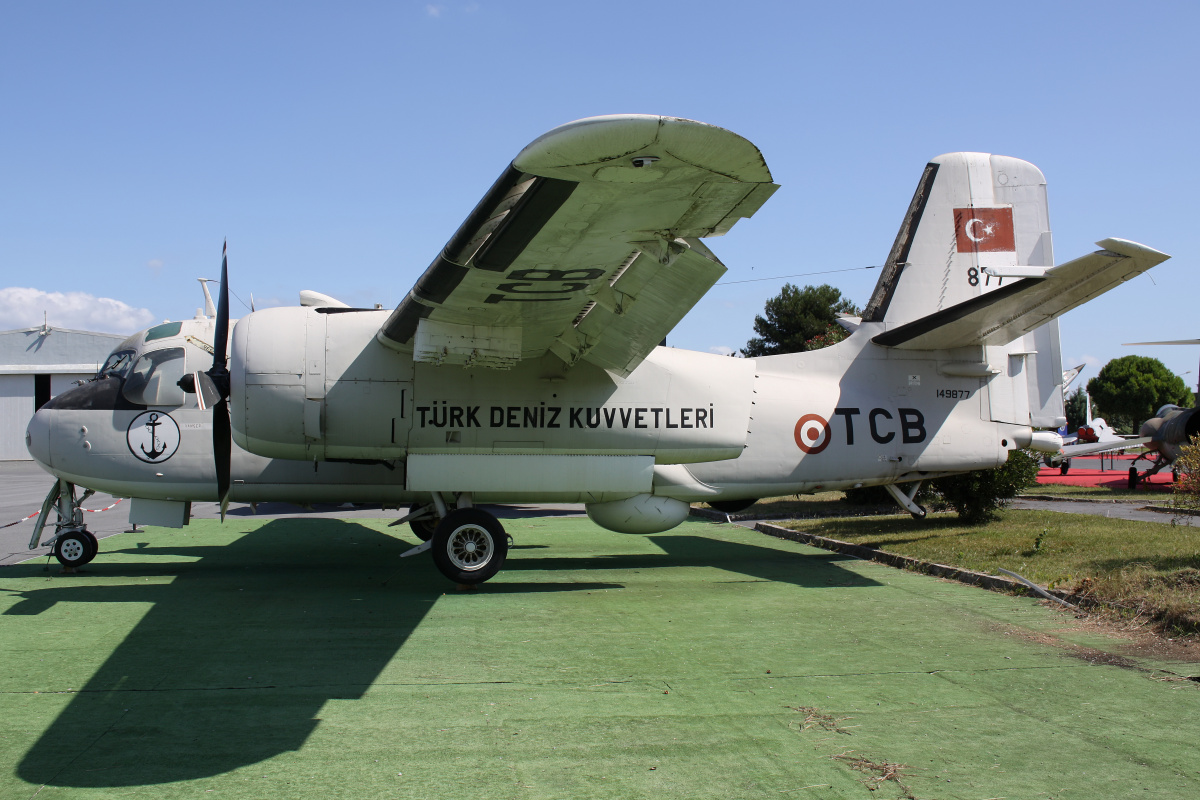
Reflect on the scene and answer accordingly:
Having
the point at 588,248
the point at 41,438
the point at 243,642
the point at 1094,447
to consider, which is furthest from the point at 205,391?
the point at 1094,447

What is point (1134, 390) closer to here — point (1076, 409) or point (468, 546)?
point (1076, 409)

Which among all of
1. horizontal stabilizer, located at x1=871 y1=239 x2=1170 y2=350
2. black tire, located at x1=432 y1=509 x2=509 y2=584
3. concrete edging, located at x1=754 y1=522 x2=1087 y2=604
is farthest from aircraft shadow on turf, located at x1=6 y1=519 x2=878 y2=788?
horizontal stabilizer, located at x1=871 y1=239 x2=1170 y2=350

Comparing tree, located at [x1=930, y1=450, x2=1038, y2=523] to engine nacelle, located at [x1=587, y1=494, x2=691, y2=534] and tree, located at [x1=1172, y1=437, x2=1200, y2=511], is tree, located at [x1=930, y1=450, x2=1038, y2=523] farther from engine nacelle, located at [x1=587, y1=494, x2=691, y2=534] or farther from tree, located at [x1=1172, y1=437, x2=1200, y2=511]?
engine nacelle, located at [x1=587, y1=494, x2=691, y2=534]

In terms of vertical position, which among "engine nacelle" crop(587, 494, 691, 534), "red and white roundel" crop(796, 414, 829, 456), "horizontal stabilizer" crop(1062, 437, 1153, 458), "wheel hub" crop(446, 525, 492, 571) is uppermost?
"red and white roundel" crop(796, 414, 829, 456)

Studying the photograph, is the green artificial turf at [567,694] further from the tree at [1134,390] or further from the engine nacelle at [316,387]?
the tree at [1134,390]

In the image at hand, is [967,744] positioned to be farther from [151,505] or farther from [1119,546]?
[151,505]

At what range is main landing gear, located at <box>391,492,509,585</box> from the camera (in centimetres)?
820

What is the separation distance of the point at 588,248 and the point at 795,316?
47.3 meters

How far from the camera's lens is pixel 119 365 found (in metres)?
9.78

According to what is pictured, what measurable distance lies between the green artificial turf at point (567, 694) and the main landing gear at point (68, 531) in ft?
1.57

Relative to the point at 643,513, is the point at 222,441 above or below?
above

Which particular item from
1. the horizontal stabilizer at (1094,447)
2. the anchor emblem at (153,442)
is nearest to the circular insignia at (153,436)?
the anchor emblem at (153,442)

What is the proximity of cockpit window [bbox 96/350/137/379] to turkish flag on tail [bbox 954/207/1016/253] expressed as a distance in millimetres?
10951

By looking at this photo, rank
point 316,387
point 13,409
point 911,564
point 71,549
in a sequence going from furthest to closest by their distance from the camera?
point 13,409 < point 911,564 < point 71,549 < point 316,387
